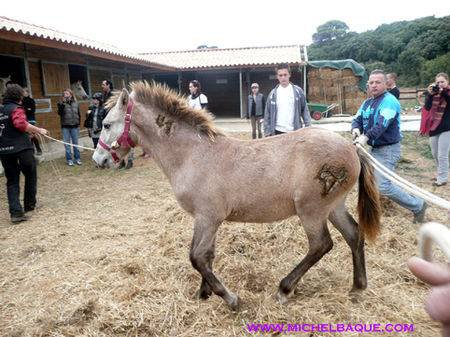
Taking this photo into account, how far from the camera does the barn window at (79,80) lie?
430 inches

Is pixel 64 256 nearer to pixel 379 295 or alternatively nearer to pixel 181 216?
pixel 181 216

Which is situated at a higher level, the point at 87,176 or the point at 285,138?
the point at 285,138

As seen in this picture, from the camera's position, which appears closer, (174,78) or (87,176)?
(87,176)

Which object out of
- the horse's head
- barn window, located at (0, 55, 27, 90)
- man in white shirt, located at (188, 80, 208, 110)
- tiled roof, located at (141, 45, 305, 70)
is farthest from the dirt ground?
tiled roof, located at (141, 45, 305, 70)

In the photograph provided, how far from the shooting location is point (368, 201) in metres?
2.87

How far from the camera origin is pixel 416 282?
2998mm

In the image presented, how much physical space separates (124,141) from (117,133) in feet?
0.32

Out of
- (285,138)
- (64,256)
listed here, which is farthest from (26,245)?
(285,138)

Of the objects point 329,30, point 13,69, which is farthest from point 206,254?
point 329,30

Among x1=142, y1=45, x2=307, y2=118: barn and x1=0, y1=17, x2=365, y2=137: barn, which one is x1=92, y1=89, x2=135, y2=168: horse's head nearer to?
x1=0, y1=17, x2=365, y2=137: barn

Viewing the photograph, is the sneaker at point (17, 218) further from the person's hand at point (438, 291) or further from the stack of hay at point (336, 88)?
the stack of hay at point (336, 88)

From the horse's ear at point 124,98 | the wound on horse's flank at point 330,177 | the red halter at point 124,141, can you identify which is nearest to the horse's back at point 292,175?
the wound on horse's flank at point 330,177

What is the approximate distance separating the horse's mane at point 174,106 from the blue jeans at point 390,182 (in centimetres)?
209

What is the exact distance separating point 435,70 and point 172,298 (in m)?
31.1
